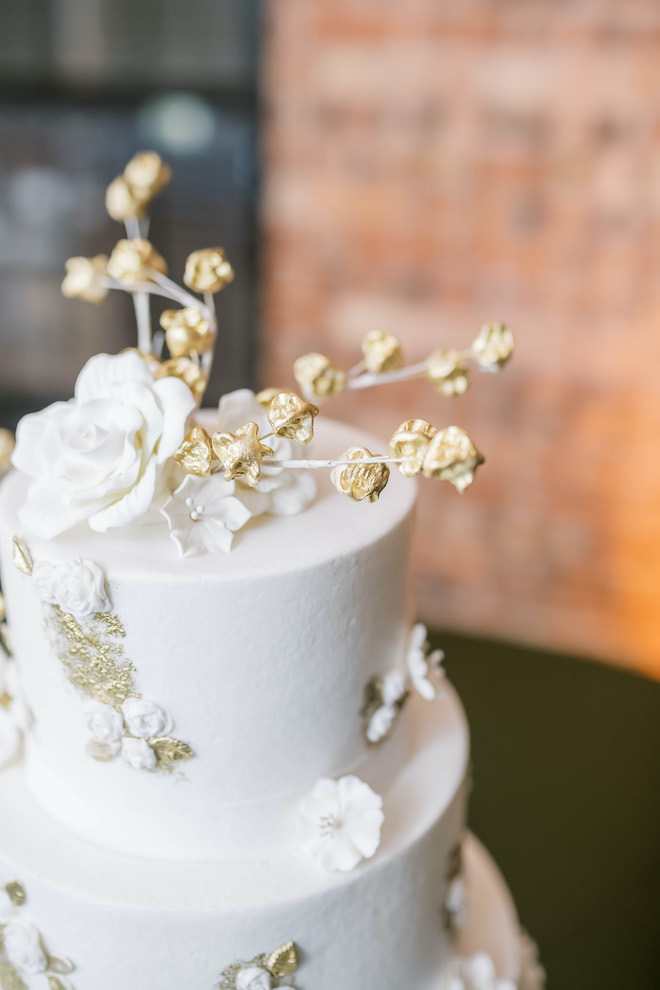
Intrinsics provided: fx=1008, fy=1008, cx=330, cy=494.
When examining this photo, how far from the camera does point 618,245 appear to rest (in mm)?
2160

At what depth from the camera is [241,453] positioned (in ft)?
2.54

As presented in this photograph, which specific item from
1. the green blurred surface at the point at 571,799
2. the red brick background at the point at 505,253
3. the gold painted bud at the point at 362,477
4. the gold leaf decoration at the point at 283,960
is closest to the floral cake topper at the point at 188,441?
the gold painted bud at the point at 362,477

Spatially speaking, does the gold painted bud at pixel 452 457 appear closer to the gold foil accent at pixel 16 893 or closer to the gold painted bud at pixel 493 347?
the gold painted bud at pixel 493 347

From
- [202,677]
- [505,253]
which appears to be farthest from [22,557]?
[505,253]

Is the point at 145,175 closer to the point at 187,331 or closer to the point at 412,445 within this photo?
the point at 187,331

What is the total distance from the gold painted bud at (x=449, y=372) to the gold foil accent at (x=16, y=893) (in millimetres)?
603

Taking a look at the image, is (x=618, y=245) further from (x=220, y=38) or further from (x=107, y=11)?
(x=107, y=11)

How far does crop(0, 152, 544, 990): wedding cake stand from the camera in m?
0.83

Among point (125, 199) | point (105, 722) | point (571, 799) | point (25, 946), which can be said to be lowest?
point (571, 799)

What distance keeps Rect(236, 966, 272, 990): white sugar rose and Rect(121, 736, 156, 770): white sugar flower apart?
0.20 meters

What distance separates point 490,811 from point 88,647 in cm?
91

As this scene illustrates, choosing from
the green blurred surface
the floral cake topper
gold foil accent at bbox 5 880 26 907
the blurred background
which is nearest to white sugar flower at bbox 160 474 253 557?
the floral cake topper

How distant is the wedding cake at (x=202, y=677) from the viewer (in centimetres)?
83

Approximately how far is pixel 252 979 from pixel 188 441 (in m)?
0.49
